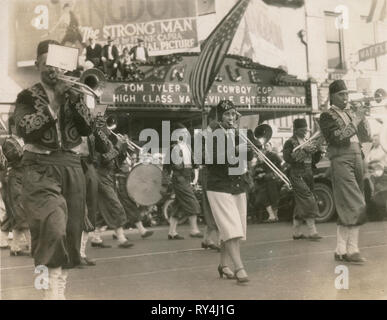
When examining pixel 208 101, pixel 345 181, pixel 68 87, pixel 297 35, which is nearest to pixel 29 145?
pixel 68 87

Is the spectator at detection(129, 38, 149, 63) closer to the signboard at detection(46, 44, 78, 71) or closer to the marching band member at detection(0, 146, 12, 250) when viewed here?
the marching band member at detection(0, 146, 12, 250)

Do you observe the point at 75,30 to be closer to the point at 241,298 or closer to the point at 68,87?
the point at 68,87

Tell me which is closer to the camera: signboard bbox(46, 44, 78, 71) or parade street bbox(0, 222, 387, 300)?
signboard bbox(46, 44, 78, 71)

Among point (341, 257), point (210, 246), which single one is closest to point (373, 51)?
point (341, 257)

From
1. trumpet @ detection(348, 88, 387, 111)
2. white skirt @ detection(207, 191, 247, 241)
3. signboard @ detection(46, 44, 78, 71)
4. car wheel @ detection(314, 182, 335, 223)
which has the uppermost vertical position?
signboard @ detection(46, 44, 78, 71)

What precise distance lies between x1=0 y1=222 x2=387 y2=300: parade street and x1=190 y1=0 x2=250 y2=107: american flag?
93.1 inches

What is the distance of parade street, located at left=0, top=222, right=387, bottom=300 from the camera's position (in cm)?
481

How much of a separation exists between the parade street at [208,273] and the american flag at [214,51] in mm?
2364

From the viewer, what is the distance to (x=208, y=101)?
377 inches

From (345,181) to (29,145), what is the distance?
3415 mm

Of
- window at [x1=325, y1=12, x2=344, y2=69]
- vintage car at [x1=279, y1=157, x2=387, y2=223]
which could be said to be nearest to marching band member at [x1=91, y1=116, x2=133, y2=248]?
vintage car at [x1=279, y1=157, x2=387, y2=223]

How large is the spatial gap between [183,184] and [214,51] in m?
2.10

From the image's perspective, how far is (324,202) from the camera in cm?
1014

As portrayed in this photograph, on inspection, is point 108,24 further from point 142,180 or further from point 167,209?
point 167,209
